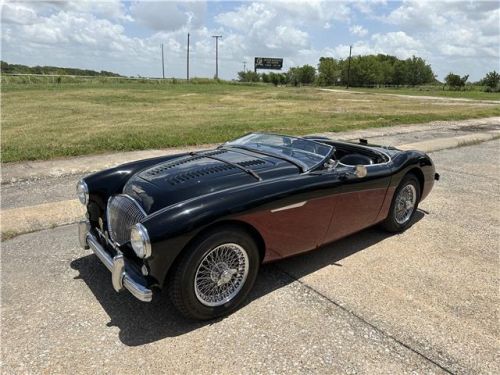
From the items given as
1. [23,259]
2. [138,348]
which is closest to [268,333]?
[138,348]

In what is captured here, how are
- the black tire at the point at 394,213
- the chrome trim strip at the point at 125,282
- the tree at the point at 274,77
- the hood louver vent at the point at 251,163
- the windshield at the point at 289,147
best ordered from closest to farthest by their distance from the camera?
1. the chrome trim strip at the point at 125,282
2. the hood louver vent at the point at 251,163
3. the windshield at the point at 289,147
4. the black tire at the point at 394,213
5. the tree at the point at 274,77

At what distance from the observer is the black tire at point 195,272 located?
111 inches

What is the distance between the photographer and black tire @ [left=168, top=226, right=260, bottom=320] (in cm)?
281

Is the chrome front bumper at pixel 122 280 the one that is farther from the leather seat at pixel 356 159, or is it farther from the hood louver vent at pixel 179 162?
the leather seat at pixel 356 159

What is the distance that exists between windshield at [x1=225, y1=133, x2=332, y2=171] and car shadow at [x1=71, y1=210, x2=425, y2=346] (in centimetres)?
94

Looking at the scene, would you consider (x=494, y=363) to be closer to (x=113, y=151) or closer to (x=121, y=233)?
(x=121, y=233)

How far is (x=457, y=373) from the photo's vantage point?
2.58m

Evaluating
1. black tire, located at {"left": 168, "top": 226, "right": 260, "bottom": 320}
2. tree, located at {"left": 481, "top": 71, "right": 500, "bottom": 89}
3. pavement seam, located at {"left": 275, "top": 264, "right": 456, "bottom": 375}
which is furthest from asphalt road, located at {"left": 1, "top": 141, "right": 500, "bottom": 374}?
tree, located at {"left": 481, "top": 71, "right": 500, "bottom": 89}

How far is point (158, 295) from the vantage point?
11.1 feet

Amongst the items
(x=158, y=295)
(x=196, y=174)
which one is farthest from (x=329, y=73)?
(x=158, y=295)

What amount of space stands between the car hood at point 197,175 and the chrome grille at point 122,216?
0.20 ft

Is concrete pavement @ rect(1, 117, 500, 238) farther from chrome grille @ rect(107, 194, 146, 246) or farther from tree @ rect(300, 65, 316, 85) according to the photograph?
→ tree @ rect(300, 65, 316, 85)

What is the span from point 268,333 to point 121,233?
1.32 m

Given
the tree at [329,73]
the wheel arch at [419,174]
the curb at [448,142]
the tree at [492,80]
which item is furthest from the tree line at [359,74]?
the wheel arch at [419,174]
